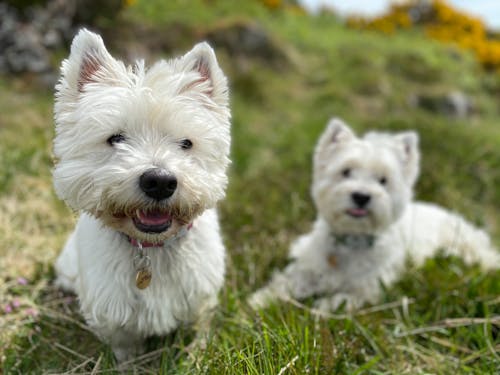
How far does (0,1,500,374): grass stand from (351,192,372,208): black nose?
817 mm

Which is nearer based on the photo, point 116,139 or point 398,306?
point 116,139

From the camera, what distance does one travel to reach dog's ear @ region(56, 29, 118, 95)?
2.42 meters

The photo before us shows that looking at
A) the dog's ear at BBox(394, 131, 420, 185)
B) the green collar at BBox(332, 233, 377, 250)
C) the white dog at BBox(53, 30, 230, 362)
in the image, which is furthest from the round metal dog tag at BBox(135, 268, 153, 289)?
the dog's ear at BBox(394, 131, 420, 185)

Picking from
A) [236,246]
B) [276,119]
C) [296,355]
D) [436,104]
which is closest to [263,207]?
[236,246]

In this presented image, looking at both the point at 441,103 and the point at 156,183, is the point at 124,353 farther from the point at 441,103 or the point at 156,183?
the point at 441,103

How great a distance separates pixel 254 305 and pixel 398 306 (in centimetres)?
124

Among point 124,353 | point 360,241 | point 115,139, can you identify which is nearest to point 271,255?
point 360,241

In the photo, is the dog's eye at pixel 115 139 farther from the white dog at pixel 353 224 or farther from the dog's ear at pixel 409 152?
the dog's ear at pixel 409 152

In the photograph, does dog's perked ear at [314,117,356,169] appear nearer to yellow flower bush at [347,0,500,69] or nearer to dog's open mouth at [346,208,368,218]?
dog's open mouth at [346,208,368,218]

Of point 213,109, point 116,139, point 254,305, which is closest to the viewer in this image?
point 116,139

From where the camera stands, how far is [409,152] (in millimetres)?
4500

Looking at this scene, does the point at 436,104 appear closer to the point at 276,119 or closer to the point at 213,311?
the point at 276,119

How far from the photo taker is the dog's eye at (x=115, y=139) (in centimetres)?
242

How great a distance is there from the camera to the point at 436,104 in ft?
38.2
